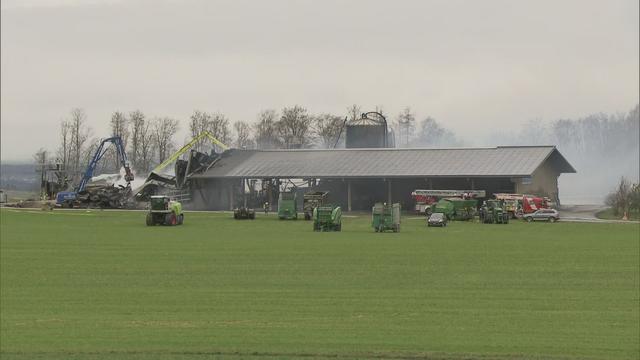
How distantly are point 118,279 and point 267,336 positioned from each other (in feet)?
39.7

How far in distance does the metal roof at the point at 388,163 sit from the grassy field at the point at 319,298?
38049 mm

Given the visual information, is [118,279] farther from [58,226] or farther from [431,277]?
Answer: [58,226]

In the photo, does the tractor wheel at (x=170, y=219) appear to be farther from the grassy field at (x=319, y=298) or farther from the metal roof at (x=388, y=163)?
the metal roof at (x=388, y=163)

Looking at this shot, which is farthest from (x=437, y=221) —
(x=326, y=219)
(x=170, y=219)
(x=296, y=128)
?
(x=296, y=128)

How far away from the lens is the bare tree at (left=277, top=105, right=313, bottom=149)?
509 ft

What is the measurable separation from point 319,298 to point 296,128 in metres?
129

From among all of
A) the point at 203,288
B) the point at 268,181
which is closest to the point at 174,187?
the point at 268,181

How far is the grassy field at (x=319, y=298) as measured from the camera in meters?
20.7

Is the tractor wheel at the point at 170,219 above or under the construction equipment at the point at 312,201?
under

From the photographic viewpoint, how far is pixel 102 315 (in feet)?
82.3

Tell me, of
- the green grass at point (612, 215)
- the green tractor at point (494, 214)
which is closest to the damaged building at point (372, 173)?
the green grass at point (612, 215)

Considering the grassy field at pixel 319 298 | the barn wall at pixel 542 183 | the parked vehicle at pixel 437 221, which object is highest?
the barn wall at pixel 542 183

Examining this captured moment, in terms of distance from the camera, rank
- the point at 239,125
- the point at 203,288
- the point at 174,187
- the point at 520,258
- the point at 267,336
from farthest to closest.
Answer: the point at 239,125 < the point at 174,187 < the point at 520,258 < the point at 203,288 < the point at 267,336

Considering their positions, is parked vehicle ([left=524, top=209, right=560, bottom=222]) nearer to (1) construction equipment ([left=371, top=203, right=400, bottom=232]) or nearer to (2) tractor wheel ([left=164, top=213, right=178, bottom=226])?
(1) construction equipment ([left=371, top=203, right=400, bottom=232])
